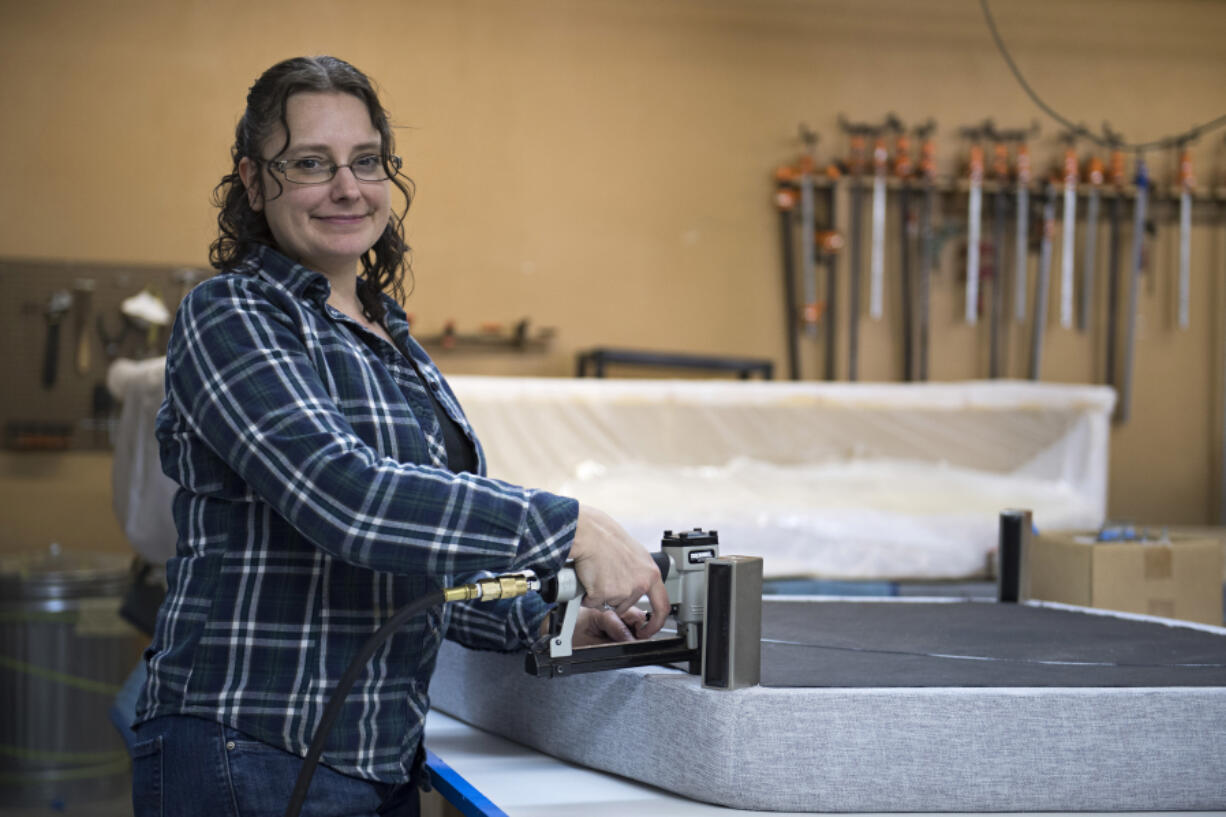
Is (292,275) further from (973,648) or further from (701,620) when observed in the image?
(973,648)

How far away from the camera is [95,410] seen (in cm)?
427

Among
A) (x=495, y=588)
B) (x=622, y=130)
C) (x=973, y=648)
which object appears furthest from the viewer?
(x=622, y=130)

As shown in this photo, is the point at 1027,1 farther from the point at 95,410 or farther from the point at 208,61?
the point at 95,410

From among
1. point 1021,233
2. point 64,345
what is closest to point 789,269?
point 1021,233

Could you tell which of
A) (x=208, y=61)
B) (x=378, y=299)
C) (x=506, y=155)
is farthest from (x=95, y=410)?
(x=378, y=299)

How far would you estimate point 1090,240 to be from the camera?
4.95 m

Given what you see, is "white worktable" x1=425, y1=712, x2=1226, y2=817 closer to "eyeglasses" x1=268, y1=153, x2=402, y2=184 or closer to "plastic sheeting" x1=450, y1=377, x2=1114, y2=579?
"eyeglasses" x1=268, y1=153, x2=402, y2=184

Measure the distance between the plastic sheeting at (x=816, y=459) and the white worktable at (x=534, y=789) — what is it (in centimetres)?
143

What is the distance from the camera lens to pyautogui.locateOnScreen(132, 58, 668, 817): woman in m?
0.99

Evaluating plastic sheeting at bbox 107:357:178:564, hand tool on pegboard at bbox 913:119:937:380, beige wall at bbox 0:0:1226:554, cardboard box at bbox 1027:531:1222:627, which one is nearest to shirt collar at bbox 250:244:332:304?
plastic sheeting at bbox 107:357:178:564

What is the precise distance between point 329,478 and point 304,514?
0.04 metres

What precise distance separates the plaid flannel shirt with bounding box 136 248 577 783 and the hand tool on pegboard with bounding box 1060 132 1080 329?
4307 mm

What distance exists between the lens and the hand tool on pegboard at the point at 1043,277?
4871 millimetres

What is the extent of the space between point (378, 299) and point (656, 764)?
1.98ft
